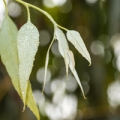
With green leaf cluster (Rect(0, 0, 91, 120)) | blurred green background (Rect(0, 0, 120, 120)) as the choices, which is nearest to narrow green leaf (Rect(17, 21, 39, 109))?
green leaf cluster (Rect(0, 0, 91, 120))

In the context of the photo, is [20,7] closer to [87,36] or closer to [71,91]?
[87,36]

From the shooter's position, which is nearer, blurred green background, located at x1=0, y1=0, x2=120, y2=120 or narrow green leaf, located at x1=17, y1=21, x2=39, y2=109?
narrow green leaf, located at x1=17, y1=21, x2=39, y2=109

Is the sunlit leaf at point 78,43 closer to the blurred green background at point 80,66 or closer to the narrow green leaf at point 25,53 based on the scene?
the narrow green leaf at point 25,53

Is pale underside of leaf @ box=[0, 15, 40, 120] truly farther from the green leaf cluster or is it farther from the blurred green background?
the blurred green background

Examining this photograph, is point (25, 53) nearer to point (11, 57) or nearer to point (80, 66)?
point (11, 57)

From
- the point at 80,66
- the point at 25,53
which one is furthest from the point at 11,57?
the point at 80,66

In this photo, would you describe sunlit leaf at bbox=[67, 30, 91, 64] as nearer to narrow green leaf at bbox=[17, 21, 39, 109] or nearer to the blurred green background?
narrow green leaf at bbox=[17, 21, 39, 109]

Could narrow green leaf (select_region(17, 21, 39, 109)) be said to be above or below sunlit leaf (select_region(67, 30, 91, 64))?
above

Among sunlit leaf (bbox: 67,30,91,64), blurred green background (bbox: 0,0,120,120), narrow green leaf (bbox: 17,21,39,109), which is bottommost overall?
blurred green background (bbox: 0,0,120,120)

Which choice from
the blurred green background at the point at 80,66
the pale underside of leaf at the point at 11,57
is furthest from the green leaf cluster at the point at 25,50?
the blurred green background at the point at 80,66
